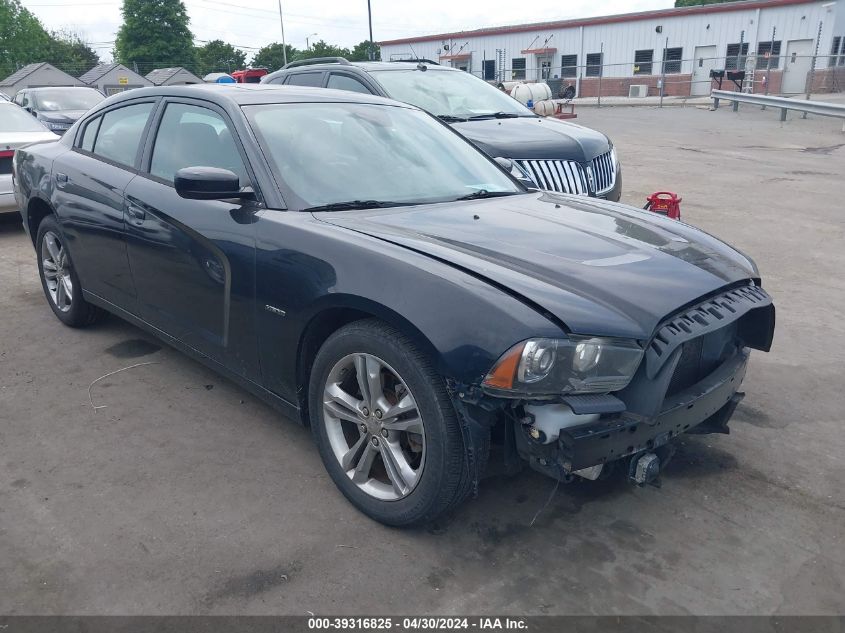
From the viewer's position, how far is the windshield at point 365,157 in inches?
132

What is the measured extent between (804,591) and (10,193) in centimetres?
824

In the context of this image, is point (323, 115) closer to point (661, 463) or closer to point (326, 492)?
point (326, 492)

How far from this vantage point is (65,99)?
1605cm

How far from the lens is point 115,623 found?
238cm

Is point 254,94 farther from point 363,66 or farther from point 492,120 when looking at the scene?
point 363,66

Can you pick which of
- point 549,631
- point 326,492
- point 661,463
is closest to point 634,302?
point 661,463

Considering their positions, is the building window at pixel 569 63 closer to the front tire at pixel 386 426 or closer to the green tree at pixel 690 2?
the green tree at pixel 690 2

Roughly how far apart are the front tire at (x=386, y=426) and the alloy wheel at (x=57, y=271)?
2.78 metres

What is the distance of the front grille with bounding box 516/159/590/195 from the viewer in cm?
668

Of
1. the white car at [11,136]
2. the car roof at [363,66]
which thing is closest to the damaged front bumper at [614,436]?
the car roof at [363,66]

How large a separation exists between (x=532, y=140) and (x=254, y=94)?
12.2 ft

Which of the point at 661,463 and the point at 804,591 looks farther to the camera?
the point at 661,463

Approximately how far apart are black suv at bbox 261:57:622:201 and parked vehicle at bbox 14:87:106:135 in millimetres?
8363

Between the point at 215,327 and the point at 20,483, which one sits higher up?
the point at 215,327
